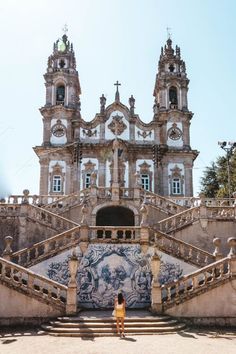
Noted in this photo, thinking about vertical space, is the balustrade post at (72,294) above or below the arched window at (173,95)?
below

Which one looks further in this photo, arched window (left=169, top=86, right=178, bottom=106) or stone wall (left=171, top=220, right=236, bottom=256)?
arched window (left=169, top=86, right=178, bottom=106)

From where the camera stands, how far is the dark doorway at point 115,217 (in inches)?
851

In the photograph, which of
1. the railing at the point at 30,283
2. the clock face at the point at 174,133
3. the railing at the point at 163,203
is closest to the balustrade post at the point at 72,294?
the railing at the point at 30,283

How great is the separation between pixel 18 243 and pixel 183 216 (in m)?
7.62

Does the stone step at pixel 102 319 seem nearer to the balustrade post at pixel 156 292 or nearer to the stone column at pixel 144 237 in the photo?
the balustrade post at pixel 156 292

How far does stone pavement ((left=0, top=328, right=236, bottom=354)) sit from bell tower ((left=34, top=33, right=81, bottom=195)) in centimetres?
1948

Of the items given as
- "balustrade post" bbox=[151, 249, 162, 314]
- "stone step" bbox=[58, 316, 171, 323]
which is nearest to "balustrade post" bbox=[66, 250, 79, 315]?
"stone step" bbox=[58, 316, 171, 323]

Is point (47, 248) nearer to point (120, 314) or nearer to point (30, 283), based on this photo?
point (30, 283)

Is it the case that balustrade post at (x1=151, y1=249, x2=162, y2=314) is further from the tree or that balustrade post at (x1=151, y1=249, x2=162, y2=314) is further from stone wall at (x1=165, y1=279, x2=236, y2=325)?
the tree

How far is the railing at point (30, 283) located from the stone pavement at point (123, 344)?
128 centimetres

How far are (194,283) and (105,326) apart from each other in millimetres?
3291

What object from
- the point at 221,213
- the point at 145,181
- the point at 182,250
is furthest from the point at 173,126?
the point at 182,250

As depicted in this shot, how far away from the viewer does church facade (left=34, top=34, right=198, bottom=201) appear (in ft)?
98.2

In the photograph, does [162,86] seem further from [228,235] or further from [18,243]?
[18,243]
